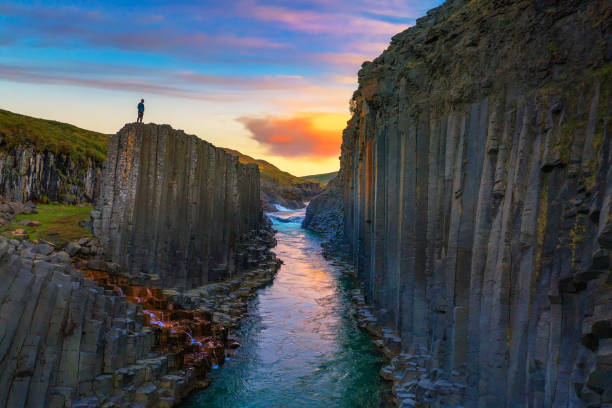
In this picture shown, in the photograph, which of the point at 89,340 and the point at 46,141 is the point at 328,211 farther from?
the point at 89,340

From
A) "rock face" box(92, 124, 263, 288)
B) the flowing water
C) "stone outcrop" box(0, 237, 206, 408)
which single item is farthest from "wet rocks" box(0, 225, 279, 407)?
"rock face" box(92, 124, 263, 288)

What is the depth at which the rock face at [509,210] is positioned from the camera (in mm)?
7781

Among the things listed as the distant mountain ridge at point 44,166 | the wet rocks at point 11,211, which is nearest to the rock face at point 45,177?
the distant mountain ridge at point 44,166

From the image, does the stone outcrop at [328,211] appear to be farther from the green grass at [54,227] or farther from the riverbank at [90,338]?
the riverbank at [90,338]

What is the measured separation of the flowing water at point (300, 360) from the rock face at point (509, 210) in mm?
1543

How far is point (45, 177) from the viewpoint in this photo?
28734 millimetres

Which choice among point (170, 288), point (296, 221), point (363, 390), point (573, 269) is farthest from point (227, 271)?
point (296, 221)

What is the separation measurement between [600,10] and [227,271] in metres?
23.0

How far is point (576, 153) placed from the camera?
8469 millimetres

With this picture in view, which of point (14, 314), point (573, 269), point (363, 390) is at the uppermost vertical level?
point (573, 269)

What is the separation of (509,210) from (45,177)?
27.5m

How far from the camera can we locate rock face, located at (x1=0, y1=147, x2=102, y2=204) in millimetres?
26844

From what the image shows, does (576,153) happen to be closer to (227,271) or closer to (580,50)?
(580,50)

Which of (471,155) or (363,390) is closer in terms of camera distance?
(471,155)
